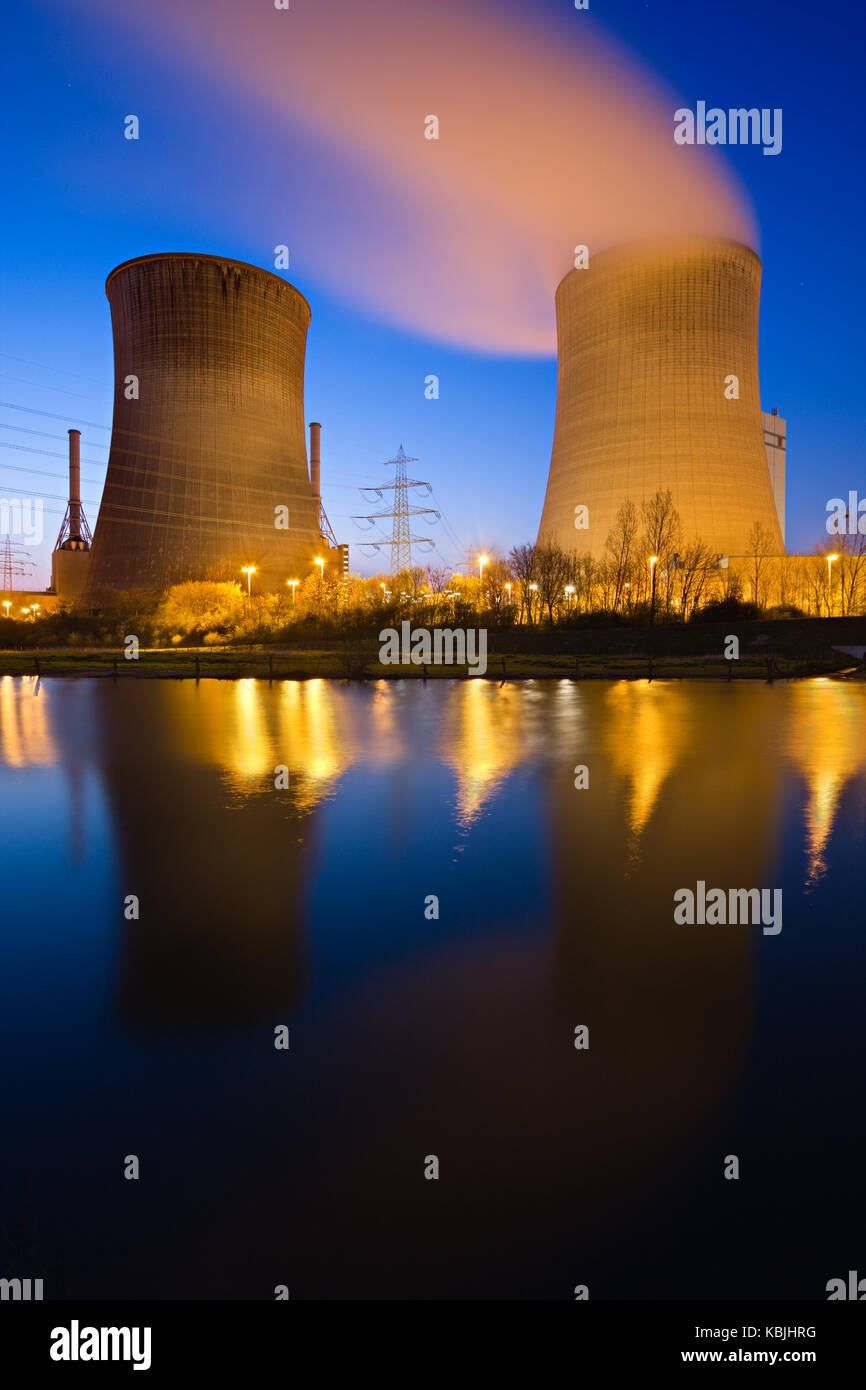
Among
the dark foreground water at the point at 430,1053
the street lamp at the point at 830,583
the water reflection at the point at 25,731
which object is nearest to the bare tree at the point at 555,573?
the street lamp at the point at 830,583

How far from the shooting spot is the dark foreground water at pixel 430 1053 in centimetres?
175

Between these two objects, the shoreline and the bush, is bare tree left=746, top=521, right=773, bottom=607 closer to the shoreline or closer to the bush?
the bush

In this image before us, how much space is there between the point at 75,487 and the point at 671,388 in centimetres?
4120

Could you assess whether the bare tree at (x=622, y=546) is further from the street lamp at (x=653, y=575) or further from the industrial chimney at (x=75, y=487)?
the industrial chimney at (x=75, y=487)

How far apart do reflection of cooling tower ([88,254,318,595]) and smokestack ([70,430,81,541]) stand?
1746 cm

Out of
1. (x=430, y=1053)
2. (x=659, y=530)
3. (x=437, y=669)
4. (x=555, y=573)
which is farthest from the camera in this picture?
(x=555, y=573)

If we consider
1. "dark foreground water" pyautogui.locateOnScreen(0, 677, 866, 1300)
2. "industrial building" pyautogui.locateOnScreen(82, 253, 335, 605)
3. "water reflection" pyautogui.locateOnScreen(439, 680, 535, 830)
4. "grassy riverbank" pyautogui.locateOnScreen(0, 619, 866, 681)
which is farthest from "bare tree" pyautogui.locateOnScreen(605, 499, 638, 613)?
"dark foreground water" pyautogui.locateOnScreen(0, 677, 866, 1300)

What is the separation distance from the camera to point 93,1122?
2.16 metres

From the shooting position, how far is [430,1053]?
2.43 meters

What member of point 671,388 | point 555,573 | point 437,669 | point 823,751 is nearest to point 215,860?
point 823,751
